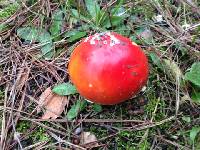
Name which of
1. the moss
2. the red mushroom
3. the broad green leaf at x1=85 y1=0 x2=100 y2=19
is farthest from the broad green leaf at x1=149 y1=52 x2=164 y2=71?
the moss

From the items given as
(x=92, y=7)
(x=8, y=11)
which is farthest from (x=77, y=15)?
(x=8, y=11)

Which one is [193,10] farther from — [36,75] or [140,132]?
[36,75]

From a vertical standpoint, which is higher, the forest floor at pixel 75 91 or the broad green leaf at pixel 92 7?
the broad green leaf at pixel 92 7

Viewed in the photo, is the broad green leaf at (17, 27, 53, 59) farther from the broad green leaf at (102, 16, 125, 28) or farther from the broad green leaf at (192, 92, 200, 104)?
the broad green leaf at (192, 92, 200, 104)

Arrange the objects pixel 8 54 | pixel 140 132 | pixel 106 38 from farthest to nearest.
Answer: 1. pixel 8 54
2. pixel 140 132
3. pixel 106 38

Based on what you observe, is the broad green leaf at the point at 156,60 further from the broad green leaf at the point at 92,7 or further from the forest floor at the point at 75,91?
the broad green leaf at the point at 92,7

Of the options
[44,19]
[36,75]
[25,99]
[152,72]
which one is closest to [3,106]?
[25,99]

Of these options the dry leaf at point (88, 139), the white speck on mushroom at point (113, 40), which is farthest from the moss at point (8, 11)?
the dry leaf at point (88, 139)
